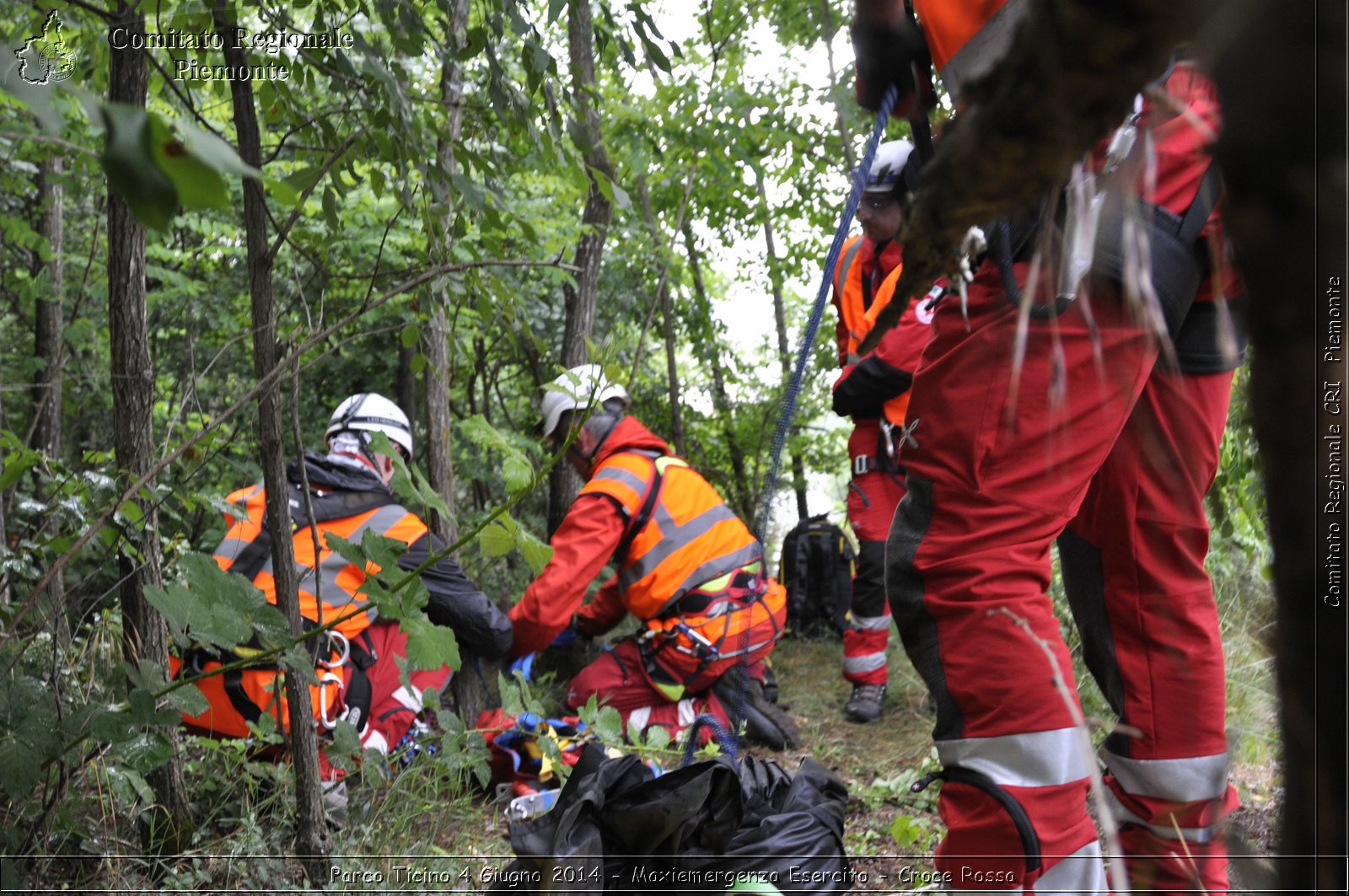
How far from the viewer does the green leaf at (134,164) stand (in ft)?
1.59

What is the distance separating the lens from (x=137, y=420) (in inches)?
80.9

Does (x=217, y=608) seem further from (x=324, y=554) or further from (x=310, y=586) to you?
(x=310, y=586)

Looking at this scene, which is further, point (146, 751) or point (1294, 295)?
point (146, 751)

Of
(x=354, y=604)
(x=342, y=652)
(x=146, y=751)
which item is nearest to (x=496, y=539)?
(x=146, y=751)

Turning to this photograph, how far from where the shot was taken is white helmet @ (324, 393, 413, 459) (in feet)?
12.8

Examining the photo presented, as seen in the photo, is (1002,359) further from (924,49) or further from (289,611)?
(289,611)

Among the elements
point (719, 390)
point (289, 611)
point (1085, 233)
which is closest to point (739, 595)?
point (289, 611)

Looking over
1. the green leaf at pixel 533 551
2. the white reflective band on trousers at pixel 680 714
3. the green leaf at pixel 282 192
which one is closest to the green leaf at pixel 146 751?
the green leaf at pixel 533 551

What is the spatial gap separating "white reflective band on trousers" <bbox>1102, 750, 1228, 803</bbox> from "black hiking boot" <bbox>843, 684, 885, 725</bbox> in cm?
254

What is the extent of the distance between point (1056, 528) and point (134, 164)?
1.40 m

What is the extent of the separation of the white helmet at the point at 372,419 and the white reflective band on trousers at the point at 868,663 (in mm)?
2218

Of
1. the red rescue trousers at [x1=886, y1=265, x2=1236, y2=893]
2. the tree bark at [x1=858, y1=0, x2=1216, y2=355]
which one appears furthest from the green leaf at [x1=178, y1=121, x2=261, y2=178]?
the red rescue trousers at [x1=886, y1=265, x2=1236, y2=893]

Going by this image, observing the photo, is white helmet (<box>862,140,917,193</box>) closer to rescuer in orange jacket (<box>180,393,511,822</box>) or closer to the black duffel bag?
rescuer in orange jacket (<box>180,393,511,822</box>)

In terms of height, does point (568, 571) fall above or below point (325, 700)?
above
